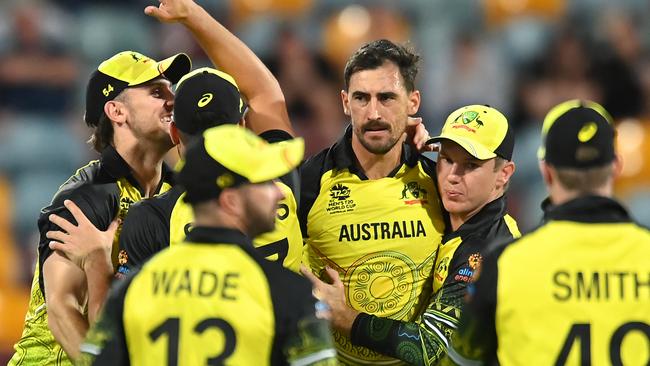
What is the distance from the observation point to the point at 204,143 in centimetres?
430

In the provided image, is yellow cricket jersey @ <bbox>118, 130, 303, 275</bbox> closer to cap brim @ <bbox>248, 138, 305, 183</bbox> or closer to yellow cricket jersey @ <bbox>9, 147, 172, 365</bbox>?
yellow cricket jersey @ <bbox>9, 147, 172, 365</bbox>

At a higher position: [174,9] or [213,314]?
[174,9]

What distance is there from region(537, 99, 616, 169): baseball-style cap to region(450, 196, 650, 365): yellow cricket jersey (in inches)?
5.8

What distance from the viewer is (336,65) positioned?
11742 millimetres

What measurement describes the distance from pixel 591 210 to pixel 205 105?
1761 millimetres

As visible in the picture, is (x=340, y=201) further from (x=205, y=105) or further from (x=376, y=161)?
(x=205, y=105)

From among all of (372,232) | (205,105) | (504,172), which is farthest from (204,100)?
(504,172)

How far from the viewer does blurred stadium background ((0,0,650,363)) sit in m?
11.0

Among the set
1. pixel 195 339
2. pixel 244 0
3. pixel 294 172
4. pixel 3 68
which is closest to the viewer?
pixel 195 339

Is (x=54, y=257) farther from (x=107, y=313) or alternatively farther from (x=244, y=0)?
(x=244, y=0)

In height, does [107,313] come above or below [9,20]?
below

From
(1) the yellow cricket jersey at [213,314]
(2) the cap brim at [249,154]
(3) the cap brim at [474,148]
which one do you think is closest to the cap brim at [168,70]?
(3) the cap brim at [474,148]

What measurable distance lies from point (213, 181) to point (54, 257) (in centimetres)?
168

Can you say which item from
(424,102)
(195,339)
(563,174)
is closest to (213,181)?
(195,339)
